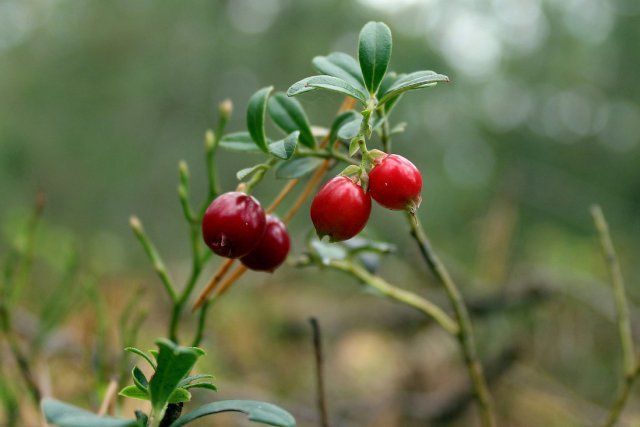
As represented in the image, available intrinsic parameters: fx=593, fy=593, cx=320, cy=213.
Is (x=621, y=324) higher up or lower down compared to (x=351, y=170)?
lower down

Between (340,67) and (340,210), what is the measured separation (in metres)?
0.20

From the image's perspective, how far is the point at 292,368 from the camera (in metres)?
2.56

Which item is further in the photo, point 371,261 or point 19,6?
point 19,6

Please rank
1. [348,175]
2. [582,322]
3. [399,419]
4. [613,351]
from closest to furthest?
[348,175], [399,419], [582,322], [613,351]

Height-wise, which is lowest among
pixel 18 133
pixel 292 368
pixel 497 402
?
pixel 18 133

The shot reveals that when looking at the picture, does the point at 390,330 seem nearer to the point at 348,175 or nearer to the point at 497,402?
the point at 497,402

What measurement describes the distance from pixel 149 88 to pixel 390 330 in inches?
265

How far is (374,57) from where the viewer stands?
1.87ft

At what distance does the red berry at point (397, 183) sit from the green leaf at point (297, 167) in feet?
0.47

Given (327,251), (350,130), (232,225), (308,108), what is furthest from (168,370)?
(308,108)

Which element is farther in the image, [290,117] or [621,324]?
[621,324]

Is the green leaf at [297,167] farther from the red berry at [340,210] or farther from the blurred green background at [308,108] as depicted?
the blurred green background at [308,108]

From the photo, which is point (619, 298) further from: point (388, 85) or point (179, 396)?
point (179, 396)

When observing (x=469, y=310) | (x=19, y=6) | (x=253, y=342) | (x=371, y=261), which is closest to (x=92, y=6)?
(x=19, y=6)
